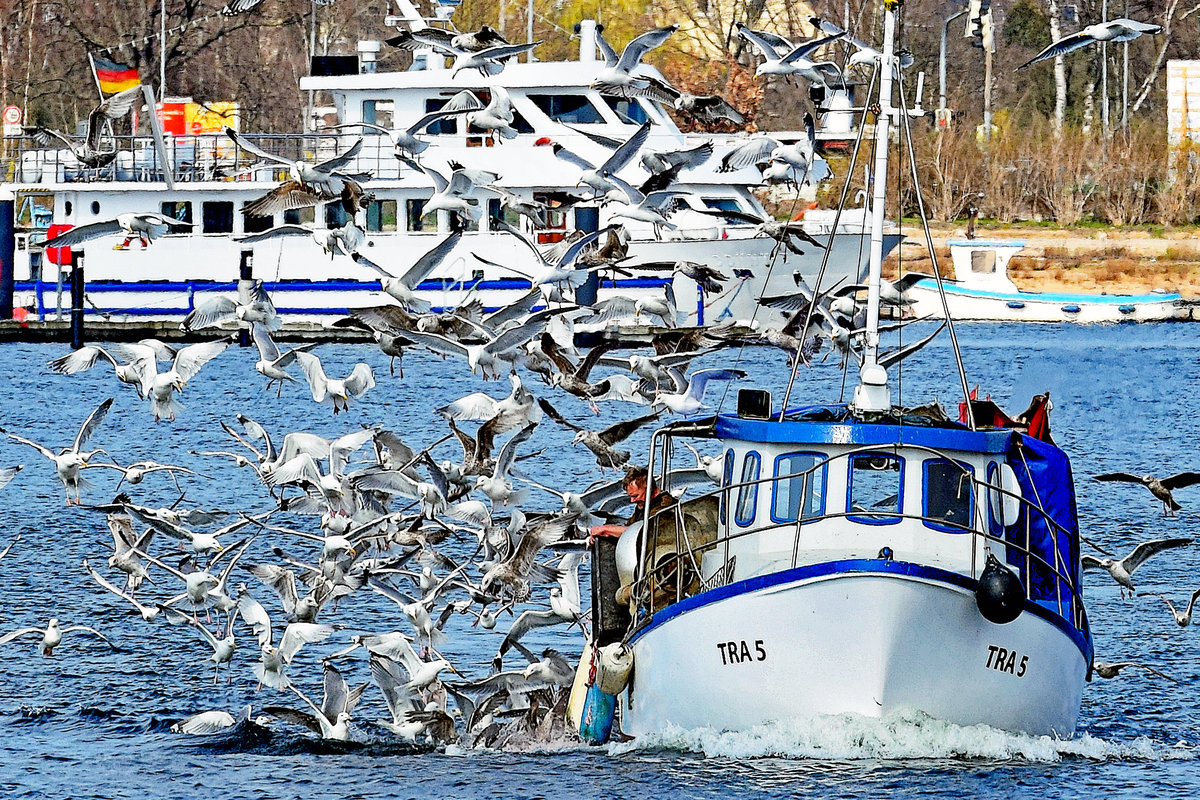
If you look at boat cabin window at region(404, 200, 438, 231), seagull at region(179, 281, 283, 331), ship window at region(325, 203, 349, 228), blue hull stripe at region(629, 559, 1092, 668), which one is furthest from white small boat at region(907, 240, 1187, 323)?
blue hull stripe at region(629, 559, 1092, 668)

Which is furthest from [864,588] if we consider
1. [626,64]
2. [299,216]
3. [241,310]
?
[299,216]

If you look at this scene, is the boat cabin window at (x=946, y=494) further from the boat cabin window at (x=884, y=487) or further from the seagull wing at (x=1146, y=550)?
the seagull wing at (x=1146, y=550)

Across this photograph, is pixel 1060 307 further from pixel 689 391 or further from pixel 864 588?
pixel 864 588

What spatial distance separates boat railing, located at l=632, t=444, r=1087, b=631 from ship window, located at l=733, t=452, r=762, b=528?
51 millimetres

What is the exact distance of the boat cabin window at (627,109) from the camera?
139ft

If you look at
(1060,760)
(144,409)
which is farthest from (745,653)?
(144,409)

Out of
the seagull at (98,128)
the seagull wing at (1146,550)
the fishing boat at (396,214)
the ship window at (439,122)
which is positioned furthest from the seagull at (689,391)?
the ship window at (439,122)

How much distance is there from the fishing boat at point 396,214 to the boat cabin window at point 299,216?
7 cm

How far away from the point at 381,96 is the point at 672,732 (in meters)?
32.2

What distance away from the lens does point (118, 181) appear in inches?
1820

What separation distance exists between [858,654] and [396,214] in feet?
111

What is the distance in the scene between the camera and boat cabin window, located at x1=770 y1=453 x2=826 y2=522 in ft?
44.2

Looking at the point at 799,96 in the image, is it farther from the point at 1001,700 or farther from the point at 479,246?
the point at 1001,700

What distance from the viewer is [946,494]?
13352 millimetres
